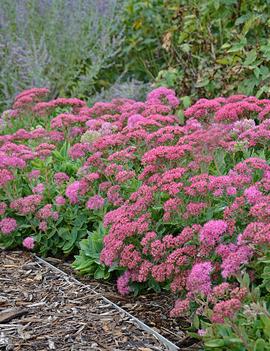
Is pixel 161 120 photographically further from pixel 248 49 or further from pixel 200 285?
pixel 248 49

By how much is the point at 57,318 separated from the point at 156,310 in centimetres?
47

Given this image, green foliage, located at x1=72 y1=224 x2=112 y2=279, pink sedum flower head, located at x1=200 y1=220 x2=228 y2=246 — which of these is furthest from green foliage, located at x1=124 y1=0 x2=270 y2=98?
pink sedum flower head, located at x1=200 y1=220 x2=228 y2=246

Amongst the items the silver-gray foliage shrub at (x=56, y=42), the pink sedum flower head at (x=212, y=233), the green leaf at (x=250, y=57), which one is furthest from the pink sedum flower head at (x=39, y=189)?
the silver-gray foliage shrub at (x=56, y=42)

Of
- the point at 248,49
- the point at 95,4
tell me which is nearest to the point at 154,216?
the point at 248,49

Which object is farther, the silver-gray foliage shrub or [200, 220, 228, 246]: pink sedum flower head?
the silver-gray foliage shrub

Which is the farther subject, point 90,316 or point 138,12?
point 138,12

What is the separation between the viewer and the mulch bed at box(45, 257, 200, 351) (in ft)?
9.68

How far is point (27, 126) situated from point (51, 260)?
71.1 inches

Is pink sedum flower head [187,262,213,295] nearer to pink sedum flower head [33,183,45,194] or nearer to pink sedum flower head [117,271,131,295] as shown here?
pink sedum flower head [117,271,131,295]

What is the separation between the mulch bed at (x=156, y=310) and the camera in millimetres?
2951

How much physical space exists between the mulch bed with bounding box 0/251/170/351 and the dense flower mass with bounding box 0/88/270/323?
0.19 m

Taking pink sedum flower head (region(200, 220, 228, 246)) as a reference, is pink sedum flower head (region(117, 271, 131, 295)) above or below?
below

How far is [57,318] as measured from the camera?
318 cm

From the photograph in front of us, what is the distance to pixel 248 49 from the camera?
5871 millimetres
